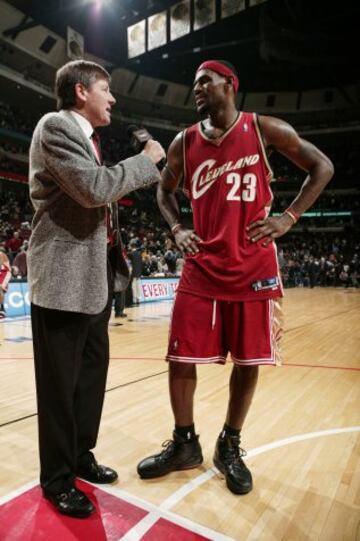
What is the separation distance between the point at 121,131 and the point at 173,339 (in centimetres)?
2718

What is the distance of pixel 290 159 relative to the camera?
6.13 ft

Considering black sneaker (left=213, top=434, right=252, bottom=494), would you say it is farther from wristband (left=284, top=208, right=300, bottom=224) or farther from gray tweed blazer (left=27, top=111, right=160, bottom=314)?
wristband (left=284, top=208, right=300, bottom=224)

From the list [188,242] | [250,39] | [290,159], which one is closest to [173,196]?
[188,242]

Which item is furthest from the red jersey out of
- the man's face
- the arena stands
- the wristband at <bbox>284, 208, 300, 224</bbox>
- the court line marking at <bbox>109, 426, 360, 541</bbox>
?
the arena stands

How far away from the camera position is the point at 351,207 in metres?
27.1

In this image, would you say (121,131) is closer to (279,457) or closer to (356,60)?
(356,60)

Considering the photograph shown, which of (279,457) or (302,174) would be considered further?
(302,174)

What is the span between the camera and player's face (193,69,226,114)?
1.90 meters

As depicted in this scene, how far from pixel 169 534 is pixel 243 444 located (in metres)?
0.93

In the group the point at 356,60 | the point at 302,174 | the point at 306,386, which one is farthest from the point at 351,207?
the point at 306,386

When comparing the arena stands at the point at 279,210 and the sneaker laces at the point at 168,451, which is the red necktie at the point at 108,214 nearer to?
the sneaker laces at the point at 168,451

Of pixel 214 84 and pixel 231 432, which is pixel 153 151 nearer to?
pixel 214 84

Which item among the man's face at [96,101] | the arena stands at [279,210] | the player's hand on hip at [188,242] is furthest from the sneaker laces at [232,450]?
the arena stands at [279,210]

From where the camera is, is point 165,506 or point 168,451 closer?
point 165,506
